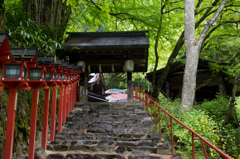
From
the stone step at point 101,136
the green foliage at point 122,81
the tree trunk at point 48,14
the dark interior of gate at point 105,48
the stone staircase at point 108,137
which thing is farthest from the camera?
the green foliage at point 122,81

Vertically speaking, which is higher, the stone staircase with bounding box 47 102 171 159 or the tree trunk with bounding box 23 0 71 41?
the tree trunk with bounding box 23 0 71 41

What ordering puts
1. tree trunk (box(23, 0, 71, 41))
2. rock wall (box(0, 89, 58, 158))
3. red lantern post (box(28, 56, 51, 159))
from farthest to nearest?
tree trunk (box(23, 0, 71, 41))
rock wall (box(0, 89, 58, 158))
red lantern post (box(28, 56, 51, 159))

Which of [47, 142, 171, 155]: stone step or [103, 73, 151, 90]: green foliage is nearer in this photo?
[47, 142, 171, 155]: stone step

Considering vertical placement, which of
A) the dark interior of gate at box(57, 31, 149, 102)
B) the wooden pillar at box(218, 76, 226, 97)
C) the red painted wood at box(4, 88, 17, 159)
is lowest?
the red painted wood at box(4, 88, 17, 159)

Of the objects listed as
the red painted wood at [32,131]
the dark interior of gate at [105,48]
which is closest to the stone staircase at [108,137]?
the red painted wood at [32,131]

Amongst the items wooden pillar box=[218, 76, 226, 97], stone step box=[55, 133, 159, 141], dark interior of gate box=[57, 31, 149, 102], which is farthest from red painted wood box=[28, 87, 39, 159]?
wooden pillar box=[218, 76, 226, 97]

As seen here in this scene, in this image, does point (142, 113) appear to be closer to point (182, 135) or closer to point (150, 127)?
point (150, 127)

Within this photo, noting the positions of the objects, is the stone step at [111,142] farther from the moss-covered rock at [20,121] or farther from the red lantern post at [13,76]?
the red lantern post at [13,76]

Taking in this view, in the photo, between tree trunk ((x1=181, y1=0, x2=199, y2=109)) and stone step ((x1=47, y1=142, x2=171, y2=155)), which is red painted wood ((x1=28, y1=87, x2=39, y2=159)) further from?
tree trunk ((x1=181, y1=0, x2=199, y2=109))

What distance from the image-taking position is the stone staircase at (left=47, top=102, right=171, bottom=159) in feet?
16.8

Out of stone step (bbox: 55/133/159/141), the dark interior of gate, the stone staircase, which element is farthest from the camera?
the dark interior of gate

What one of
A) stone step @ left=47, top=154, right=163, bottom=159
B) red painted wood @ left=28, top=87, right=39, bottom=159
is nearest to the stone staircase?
stone step @ left=47, top=154, right=163, bottom=159

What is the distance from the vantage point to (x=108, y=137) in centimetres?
611

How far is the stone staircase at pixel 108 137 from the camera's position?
16.8 feet
